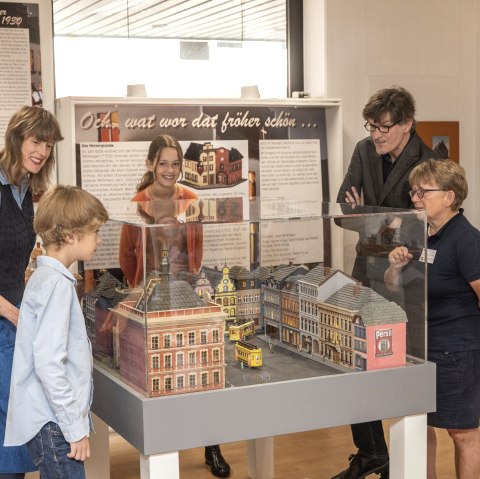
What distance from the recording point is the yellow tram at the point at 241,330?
2.94m

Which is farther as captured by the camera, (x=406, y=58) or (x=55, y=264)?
(x=406, y=58)

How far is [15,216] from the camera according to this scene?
320cm

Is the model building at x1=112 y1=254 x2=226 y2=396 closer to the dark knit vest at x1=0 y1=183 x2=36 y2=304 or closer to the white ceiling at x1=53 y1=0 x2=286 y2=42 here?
the dark knit vest at x1=0 y1=183 x2=36 y2=304

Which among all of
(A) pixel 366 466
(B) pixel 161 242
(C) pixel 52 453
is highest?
(B) pixel 161 242

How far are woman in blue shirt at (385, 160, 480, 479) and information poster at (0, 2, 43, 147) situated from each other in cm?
233

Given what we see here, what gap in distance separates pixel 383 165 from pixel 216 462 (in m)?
1.67

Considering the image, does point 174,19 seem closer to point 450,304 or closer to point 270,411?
point 450,304

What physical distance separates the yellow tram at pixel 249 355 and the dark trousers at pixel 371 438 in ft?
4.12

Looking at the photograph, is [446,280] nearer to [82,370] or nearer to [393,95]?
[393,95]

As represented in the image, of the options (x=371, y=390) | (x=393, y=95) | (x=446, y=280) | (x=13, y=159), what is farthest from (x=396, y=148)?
(x=13, y=159)

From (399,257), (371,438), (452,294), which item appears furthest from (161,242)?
(371,438)

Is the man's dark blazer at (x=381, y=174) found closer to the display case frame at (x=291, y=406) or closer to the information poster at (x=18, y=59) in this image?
the display case frame at (x=291, y=406)

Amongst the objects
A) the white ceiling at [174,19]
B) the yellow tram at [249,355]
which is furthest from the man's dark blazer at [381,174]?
the white ceiling at [174,19]

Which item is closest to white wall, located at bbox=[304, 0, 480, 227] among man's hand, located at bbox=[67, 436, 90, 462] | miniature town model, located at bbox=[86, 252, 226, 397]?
miniature town model, located at bbox=[86, 252, 226, 397]
